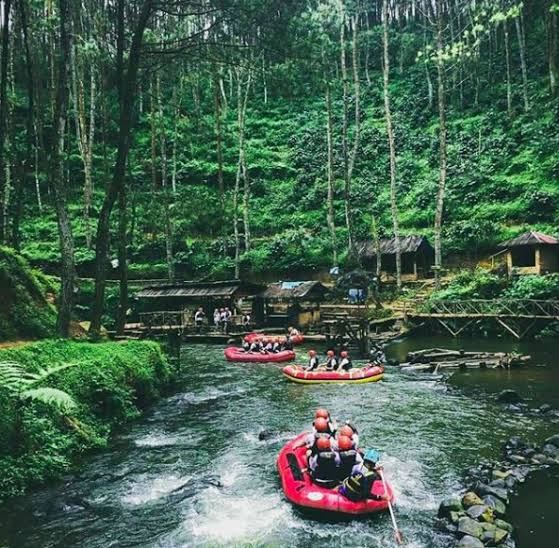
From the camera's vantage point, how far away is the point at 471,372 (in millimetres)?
20266

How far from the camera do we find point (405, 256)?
39.8 metres

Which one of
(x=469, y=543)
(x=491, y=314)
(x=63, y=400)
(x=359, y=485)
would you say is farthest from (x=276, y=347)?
(x=469, y=543)

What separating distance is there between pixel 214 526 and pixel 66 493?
10.6ft

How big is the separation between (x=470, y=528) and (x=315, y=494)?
265 cm

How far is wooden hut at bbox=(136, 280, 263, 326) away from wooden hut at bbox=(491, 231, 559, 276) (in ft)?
51.1

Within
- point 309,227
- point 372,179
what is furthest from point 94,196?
point 372,179

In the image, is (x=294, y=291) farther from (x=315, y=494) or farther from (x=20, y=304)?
(x=315, y=494)

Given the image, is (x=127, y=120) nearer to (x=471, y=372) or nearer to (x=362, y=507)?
(x=362, y=507)

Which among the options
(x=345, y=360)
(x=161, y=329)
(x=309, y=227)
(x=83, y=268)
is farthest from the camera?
(x=309, y=227)

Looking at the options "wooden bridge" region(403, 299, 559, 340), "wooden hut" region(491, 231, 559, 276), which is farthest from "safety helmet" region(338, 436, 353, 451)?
"wooden hut" region(491, 231, 559, 276)

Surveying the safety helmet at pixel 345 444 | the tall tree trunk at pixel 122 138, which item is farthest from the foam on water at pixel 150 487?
the tall tree trunk at pixel 122 138

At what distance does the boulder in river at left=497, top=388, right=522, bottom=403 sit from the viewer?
628 inches

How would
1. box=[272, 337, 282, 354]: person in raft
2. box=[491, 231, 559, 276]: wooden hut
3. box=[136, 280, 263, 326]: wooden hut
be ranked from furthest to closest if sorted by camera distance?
box=[136, 280, 263, 326]: wooden hut < box=[491, 231, 559, 276]: wooden hut < box=[272, 337, 282, 354]: person in raft

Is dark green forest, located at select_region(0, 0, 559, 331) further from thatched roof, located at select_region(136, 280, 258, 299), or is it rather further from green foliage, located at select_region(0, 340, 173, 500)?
thatched roof, located at select_region(136, 280, 258, 299)
